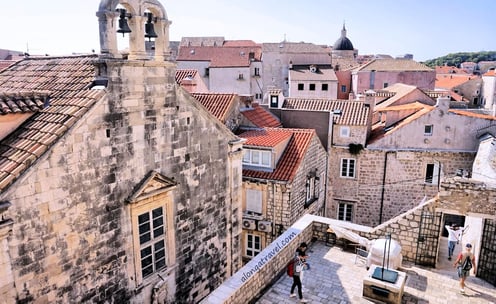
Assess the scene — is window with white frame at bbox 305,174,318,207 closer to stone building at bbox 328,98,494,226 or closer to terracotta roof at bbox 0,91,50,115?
stone building at bbox 328,98,494,226

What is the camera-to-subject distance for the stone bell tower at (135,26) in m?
8.13

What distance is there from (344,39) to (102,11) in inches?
2820

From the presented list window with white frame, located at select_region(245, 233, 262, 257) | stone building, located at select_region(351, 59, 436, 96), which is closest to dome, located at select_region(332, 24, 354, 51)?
stone building, located at select_region(351, 59, 436, 96)

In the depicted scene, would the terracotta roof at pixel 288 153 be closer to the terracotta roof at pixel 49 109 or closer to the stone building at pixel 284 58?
the terracotta roof at pixel 49 109

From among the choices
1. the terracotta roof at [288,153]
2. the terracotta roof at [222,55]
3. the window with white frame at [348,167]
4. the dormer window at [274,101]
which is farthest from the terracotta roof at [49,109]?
the terracotta roof at [222,55]

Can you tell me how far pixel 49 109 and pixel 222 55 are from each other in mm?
44816

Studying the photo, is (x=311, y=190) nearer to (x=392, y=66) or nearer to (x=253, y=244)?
(x=253, y=244)

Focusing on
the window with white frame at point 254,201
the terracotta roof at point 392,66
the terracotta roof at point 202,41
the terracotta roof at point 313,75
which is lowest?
the window with white frame at point 254,201

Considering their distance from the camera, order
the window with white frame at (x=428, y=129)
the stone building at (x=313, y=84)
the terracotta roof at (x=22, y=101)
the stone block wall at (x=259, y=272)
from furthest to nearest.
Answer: the stone building at (x=313, y=84) < the window with white frame at (x=428, y=129) < the stone block wall at (x=259, y=272) < the terracotta roof at (x=22, y=101)

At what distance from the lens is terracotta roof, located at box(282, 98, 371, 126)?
72.5ft

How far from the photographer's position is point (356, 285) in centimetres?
1041

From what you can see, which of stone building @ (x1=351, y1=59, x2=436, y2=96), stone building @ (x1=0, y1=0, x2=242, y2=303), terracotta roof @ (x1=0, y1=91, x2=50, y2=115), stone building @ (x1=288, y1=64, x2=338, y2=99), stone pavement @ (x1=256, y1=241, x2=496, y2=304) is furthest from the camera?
stone building @ (x1=351, y1=59, x2=436, y2=96)

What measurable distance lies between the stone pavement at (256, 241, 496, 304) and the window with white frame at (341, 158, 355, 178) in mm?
10784

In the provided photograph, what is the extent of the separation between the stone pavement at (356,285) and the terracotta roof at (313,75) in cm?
3349
